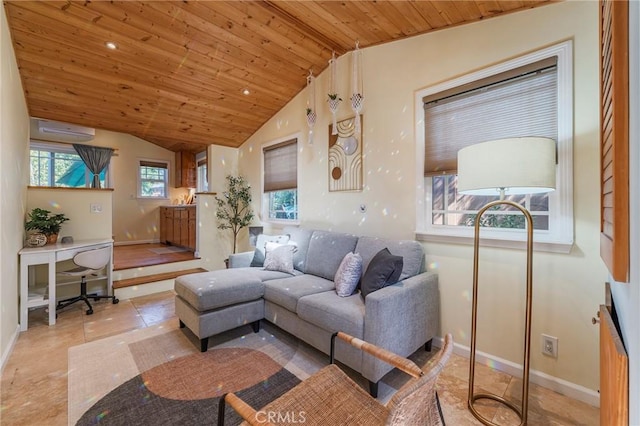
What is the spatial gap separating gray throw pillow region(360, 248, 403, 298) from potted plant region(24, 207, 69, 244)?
3658 mm

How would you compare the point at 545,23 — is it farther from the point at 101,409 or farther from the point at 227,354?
the point at 101,409

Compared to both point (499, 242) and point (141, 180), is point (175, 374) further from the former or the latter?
point (141, 180)

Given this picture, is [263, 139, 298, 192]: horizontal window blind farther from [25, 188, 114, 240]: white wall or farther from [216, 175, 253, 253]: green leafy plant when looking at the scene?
[25, 188, 114, 240]: white wall

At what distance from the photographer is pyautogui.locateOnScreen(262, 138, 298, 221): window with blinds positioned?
162 inches

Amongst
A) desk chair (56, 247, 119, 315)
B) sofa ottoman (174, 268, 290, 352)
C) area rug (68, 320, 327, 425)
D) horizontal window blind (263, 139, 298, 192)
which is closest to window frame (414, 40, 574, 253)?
area rug (68, 320, 327, 425)

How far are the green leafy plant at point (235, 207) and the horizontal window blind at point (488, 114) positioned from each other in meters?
3.38

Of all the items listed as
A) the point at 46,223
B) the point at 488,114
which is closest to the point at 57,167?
the point at 46,223

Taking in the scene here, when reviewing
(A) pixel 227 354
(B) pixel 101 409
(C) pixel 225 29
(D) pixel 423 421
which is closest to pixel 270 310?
(A) pixel 227 354

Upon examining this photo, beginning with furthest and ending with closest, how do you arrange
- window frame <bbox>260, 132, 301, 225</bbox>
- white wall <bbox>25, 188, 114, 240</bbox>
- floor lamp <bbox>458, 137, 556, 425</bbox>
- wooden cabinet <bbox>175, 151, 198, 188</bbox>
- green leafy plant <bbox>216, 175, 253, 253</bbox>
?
1. wooden cabinet <bbox>175, 151, 198, 188</bbox>
2. green leafy plant <bbox>216, 175, 253, 253</bbox>
3. window frame <bbox>260, 132, 301, 225</bbox>
4. white wall <bbox>25, 188, 114, 240</bbox>
5. floor lamp <bbox>458, 137, 556, 425</bbox>

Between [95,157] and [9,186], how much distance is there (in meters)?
4.02

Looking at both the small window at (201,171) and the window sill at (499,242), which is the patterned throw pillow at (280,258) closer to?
the window sill at (499,242)

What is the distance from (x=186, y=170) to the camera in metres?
6.92

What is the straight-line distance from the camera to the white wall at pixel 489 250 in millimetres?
1754

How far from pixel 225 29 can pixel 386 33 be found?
159cm
